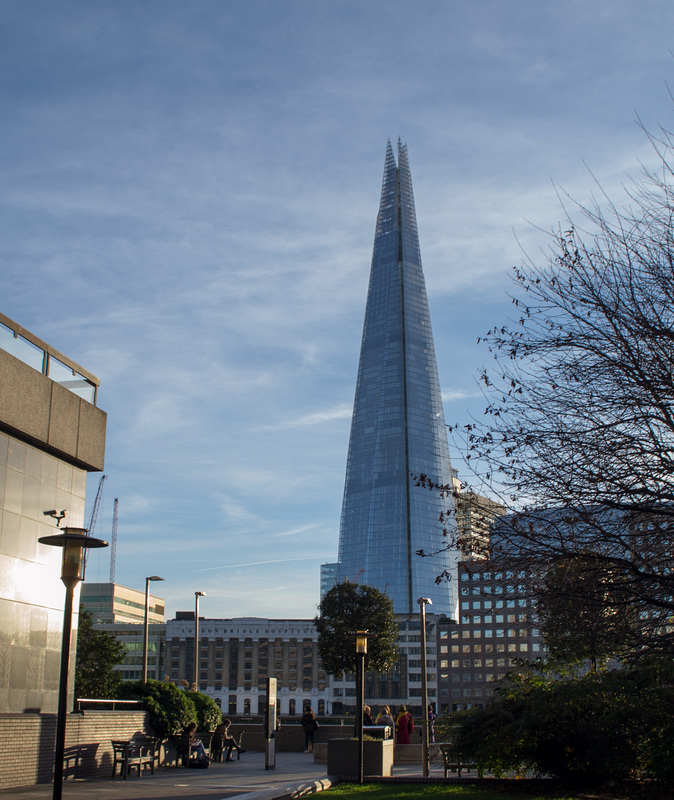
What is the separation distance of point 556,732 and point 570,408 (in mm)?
8190

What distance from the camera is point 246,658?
18300 cm

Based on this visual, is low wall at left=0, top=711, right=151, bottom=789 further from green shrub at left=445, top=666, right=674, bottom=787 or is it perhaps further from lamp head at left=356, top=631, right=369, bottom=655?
green shrub at left=445, top=666, right=674, bottom=787

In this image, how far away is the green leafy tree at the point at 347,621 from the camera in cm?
6738

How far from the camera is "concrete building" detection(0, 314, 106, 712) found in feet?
68.0

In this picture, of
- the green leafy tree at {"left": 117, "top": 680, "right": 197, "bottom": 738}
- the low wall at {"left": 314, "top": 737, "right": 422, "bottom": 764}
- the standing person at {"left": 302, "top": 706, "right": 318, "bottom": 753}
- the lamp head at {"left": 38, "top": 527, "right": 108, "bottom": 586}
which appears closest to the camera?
the lamp head at {"left": 38, "top": 527, "right": 108, "bottom": 586}

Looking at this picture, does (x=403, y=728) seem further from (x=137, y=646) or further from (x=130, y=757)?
(x=137, y=646)

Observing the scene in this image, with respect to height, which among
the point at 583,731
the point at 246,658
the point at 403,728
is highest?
the point at 583,731

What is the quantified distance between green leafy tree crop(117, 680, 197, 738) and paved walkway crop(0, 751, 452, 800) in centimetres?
131

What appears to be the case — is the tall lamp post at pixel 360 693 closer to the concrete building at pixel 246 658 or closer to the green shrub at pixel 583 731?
the green shrub at pixel 583 731

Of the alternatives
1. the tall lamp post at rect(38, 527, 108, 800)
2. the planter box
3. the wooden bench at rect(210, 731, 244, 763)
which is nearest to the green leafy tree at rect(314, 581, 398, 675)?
the wooden bench at rect(210, 731, 244, 763)

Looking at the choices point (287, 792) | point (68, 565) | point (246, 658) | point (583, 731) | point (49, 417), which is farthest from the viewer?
point (246, 658)

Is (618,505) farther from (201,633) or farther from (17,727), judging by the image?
(201,633)

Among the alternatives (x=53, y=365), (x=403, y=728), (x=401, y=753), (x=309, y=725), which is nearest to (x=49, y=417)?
(x=53, y=365)

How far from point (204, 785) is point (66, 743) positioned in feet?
12.2
